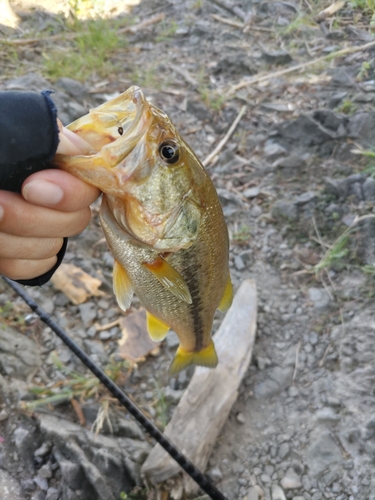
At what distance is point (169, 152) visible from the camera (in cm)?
160

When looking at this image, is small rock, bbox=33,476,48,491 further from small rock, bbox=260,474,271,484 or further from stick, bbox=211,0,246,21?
stick, bbox=211,0,246,21

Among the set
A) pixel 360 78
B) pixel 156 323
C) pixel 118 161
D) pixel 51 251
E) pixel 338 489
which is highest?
pixel 118 161

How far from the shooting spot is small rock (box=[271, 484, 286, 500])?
2656 mm

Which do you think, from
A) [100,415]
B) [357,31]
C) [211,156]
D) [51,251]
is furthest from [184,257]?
[357,31]

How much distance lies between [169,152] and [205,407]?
5.93 ft

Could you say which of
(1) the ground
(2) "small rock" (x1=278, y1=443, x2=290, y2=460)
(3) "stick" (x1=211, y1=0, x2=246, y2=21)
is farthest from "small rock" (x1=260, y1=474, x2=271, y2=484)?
(3) "stick" (x1=211, y1=0, x2=246, y2=21)

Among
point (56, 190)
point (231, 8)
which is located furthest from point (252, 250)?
point (231, 8)

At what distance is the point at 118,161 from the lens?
57.7 inches

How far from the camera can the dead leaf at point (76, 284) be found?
363cm

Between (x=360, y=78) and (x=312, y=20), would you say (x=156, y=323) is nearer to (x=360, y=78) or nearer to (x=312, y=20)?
(x=360, y=78)

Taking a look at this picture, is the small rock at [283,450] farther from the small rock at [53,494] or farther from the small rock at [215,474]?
the small rock at [53,494]

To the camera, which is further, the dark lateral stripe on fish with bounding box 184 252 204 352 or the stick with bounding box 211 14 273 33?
the stick with bounding box 211 14 273 33

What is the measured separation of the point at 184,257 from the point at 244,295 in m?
1.67

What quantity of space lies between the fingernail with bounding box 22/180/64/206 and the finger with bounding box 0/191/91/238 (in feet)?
0.19
